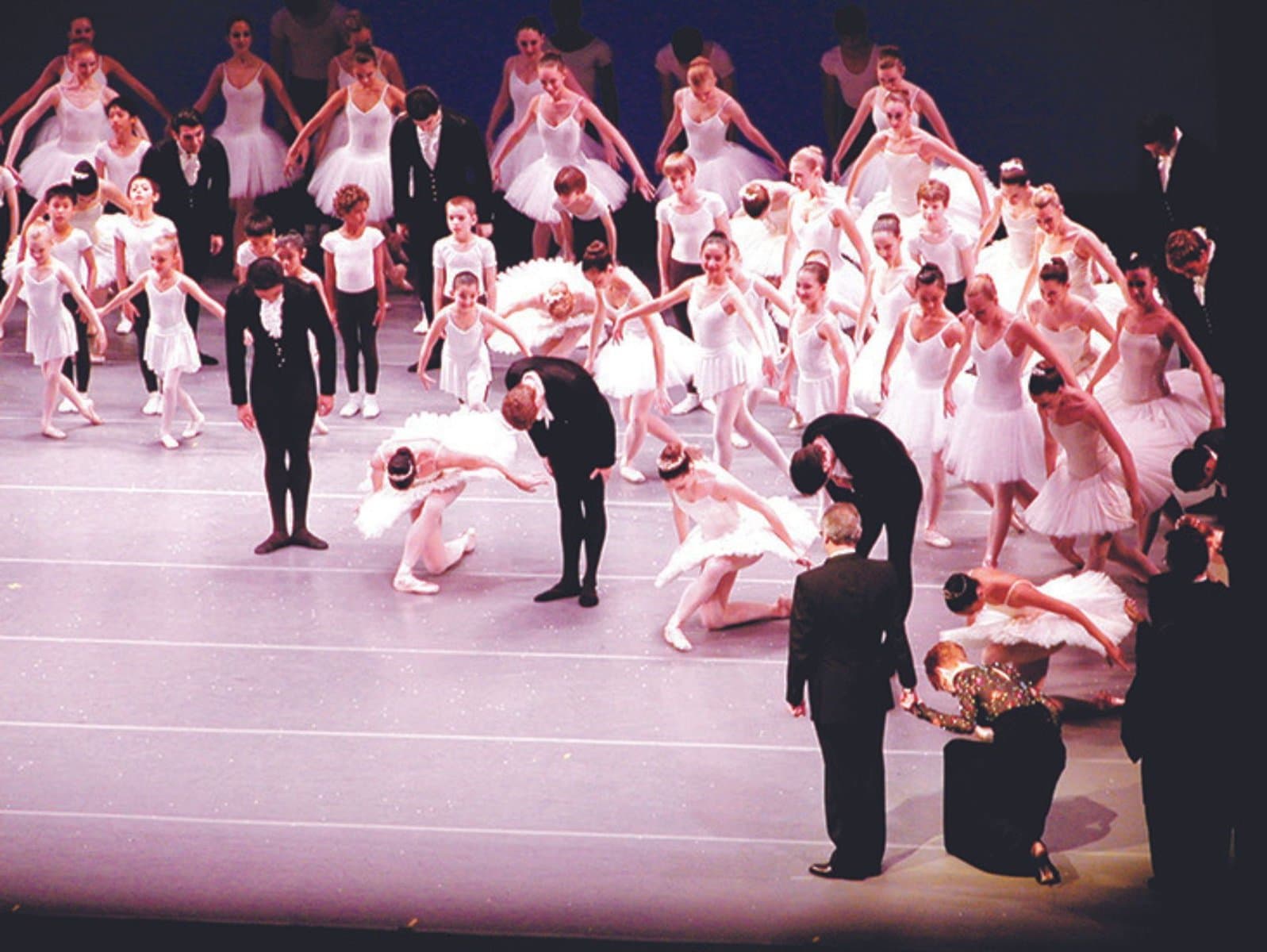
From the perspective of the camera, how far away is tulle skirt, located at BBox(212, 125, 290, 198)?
12.6 m

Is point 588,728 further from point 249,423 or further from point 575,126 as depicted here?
point 575,126

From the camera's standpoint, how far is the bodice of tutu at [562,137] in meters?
11.5

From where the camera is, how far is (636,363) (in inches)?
361

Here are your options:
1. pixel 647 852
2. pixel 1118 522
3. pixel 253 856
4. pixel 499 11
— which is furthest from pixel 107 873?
pixel 499 11

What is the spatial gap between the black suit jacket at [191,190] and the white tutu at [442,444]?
3.08 m

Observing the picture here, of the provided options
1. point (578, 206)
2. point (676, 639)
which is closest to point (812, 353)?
point (578, 206)

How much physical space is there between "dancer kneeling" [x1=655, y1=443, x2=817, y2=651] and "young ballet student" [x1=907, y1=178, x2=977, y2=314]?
2.64 meters

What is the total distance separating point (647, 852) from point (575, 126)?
20.6 feet

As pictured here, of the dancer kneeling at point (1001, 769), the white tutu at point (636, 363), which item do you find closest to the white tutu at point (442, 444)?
the white tutu at point (636, 363)

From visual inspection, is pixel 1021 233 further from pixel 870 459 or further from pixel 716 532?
pixel 870 459

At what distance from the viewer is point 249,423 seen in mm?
8445

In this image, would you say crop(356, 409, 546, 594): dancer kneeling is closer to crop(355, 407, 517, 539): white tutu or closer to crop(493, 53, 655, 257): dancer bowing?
crop(355, 407, 517, 539): white tutu

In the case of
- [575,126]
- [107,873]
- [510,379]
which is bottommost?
[107,873]

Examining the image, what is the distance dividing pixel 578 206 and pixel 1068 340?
102 inches
